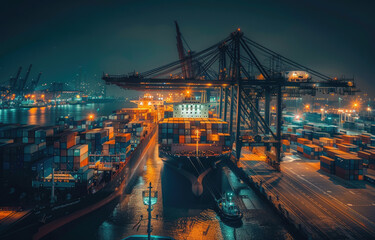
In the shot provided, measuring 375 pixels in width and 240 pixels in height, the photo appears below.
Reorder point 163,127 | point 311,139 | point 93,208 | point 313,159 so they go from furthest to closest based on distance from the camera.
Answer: point 311,139
point 313,159
point 163,127
point 93,208

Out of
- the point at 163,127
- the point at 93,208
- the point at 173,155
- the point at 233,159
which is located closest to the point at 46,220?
the point at 93,208

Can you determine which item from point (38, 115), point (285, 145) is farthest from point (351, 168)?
point (38, 115)

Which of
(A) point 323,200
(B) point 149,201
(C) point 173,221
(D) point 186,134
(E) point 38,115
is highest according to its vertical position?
(E) point 38,115

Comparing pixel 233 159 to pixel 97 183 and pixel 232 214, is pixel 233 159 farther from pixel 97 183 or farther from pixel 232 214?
pixel 97 183

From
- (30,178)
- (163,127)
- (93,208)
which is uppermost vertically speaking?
(163,127)

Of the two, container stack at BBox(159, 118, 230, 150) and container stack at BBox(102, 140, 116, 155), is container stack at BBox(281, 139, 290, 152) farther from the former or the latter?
container stack at BBox(102, 140, 116, 155)

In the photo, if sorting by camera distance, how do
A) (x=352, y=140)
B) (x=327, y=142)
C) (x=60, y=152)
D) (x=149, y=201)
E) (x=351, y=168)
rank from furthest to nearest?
(x=352, y=140)
(x=327, y=142)
(x=351, y=168)
(x=60, y=152)
(x=149, y=201)

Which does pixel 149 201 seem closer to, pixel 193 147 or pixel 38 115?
pixel 193 147

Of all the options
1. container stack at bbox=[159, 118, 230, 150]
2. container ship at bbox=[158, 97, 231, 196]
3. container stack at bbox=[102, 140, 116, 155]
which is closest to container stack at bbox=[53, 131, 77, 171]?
container stack at bbox=[102, 140, 116, 155]

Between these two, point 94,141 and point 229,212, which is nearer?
point 229,212
